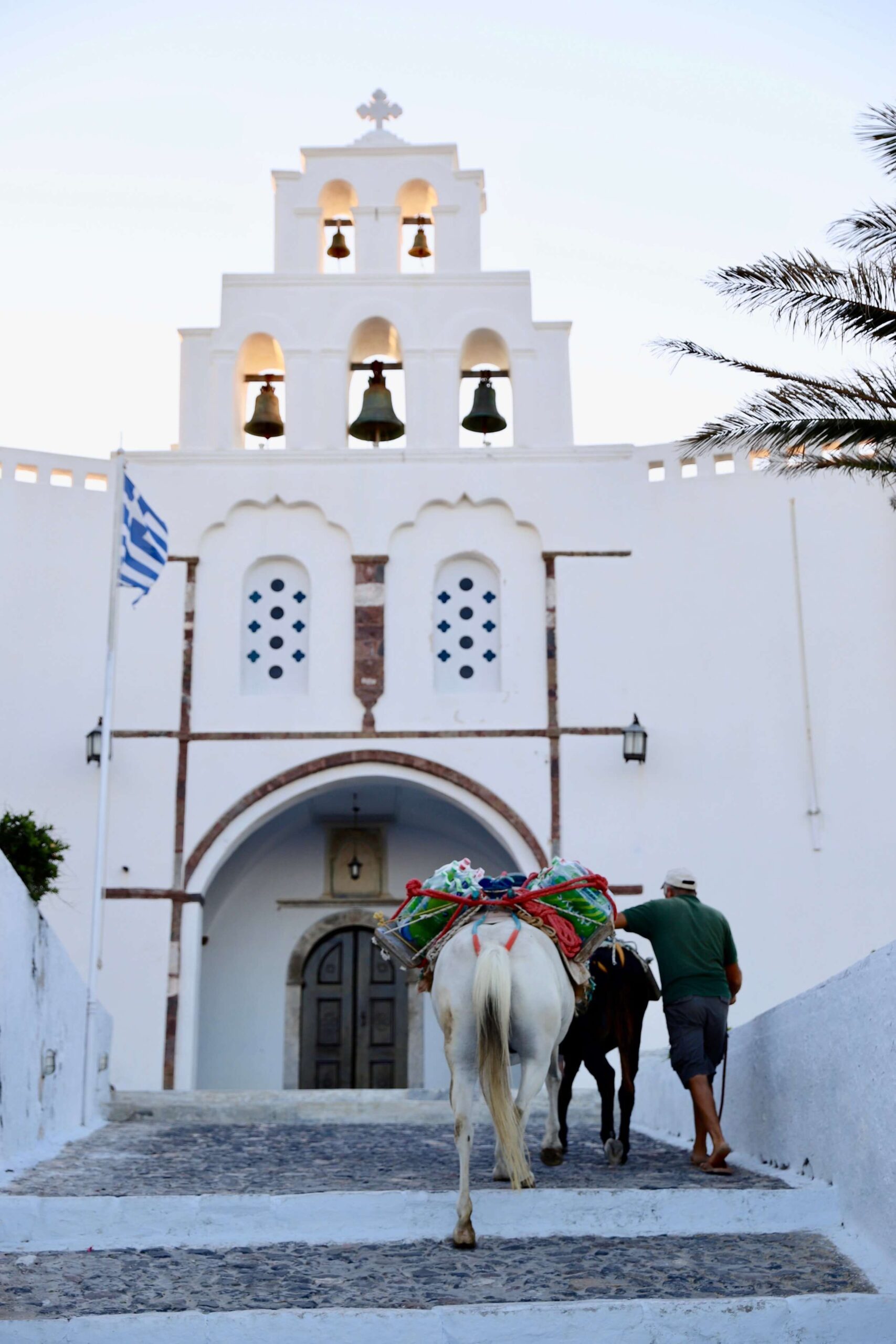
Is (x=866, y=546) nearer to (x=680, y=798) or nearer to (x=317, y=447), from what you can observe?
(x=680, y=798)

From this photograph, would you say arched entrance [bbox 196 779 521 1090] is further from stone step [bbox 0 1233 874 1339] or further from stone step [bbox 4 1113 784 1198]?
stone step [bbox 0 1233 874 1339]

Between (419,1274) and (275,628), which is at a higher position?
(275,628)

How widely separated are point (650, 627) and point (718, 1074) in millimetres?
8074

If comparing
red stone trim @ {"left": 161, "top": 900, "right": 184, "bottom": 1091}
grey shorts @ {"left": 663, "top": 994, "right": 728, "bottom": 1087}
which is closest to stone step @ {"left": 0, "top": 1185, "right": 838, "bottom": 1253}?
grey shorts @ {"left": 663, "top": 994, "right": 728, "bottom": 1087}

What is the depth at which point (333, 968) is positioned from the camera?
17297mm

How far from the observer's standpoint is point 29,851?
845cm

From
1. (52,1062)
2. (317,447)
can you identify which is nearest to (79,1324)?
(52,1062)

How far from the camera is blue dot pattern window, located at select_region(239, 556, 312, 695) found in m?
16.1

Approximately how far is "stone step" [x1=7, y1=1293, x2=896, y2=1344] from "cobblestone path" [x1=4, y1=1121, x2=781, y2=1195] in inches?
55.3

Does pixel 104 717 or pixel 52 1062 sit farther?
pixel 104 717

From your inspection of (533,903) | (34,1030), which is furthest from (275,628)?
(533,903)

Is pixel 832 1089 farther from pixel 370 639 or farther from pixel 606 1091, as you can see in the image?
pixel 370 639

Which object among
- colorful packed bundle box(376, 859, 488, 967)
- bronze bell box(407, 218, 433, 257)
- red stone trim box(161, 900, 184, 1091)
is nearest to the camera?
colorful packed bundle box(376, 859, 488, 967)

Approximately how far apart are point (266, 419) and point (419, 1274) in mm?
12663
